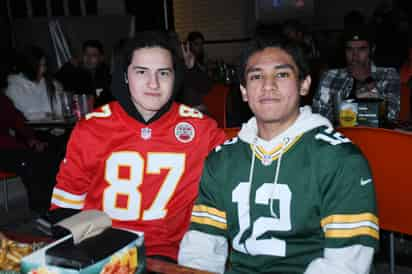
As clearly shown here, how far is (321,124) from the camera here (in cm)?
169

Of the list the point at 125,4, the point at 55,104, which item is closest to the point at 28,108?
the point at 55,104

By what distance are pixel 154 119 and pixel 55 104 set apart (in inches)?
110

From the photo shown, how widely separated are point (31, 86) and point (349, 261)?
13.6 ft

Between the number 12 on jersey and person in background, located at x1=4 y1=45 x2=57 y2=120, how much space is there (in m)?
2.85

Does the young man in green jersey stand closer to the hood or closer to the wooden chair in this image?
the hood

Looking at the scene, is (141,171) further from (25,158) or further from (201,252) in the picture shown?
(25,158)

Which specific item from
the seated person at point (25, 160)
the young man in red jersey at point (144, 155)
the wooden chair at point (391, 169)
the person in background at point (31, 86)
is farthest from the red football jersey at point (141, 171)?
the person in background at point (31, 86)

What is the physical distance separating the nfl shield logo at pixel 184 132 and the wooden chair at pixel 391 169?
2.10ft

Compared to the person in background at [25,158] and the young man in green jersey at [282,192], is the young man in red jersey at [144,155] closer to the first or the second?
the young man in green jersey at [282,192]

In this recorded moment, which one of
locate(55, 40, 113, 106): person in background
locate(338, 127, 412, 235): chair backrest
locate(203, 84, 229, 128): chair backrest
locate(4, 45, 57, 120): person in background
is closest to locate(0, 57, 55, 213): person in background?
locate(4, 45, 57, 120): person in background

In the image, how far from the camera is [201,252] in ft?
5.63

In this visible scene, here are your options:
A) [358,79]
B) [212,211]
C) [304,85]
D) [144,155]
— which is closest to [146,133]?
[144,155]

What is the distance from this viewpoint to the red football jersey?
6.79ft

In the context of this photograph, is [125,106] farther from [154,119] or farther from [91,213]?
[91,213]
